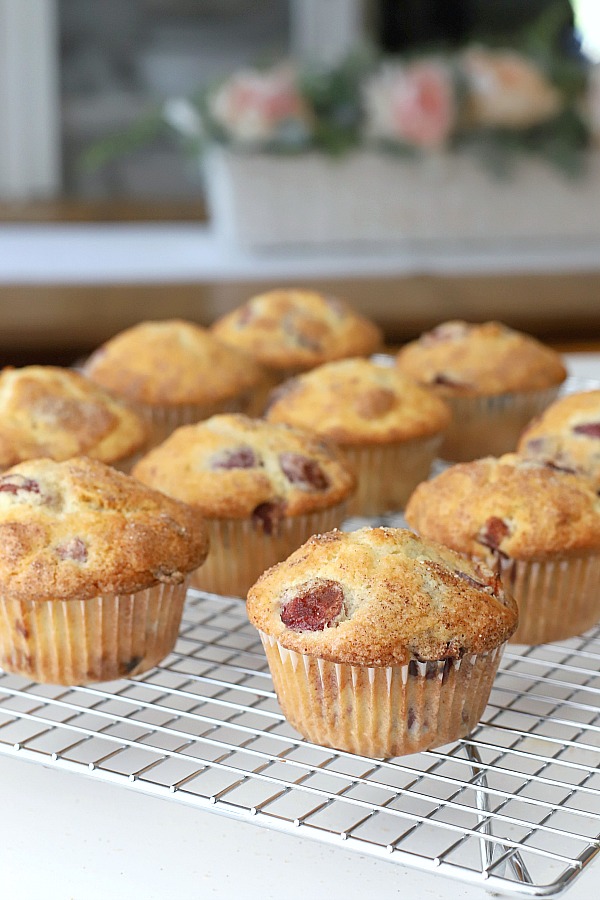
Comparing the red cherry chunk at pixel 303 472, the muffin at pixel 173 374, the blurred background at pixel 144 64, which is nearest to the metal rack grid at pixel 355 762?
the red cherry chunk at pixel 303 472

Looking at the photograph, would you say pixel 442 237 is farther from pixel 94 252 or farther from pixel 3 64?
pixel 3 64

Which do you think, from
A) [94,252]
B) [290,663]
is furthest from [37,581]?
[94,252]

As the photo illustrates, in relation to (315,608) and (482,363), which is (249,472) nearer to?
(315,608)

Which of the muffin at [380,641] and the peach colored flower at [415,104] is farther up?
the peach colored flower at [415,104]

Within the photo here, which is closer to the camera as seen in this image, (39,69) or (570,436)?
(570,436)

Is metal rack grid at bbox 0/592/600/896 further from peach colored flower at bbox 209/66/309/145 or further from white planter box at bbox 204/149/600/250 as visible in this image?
white planter box at bbox 204/149/600/250

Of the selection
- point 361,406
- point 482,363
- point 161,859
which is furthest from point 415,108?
point 161,859

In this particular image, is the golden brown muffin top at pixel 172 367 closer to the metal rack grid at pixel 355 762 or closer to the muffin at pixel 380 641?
the metal rack grid at pixel 355 762
